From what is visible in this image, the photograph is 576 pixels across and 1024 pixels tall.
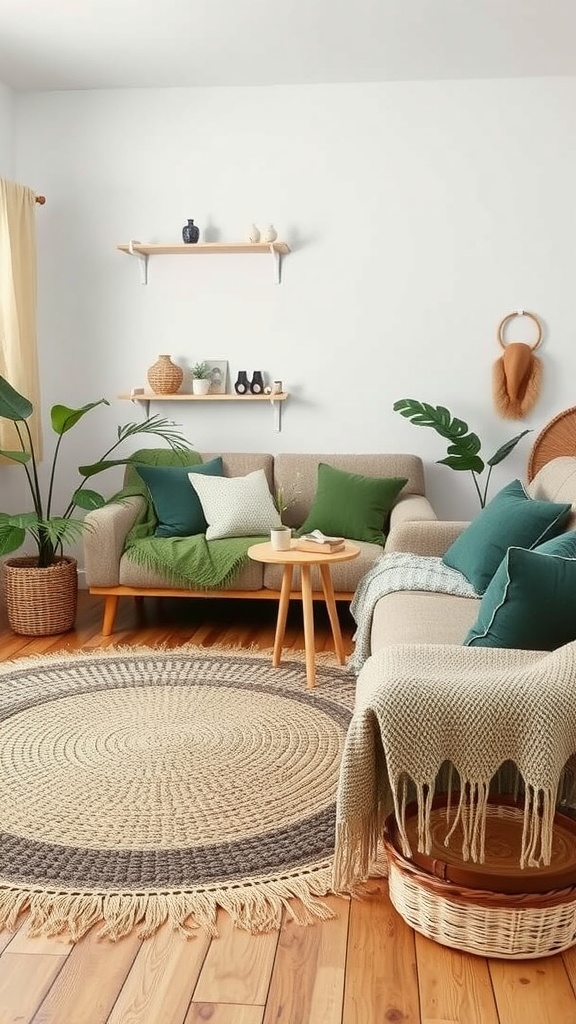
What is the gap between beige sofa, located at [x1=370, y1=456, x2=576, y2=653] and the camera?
113 inches

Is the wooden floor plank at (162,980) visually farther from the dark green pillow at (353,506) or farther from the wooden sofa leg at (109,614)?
the dark green pillow at (353,506)

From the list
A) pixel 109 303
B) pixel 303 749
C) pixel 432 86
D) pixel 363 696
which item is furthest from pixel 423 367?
pixel 363 696

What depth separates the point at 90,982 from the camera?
1.89m

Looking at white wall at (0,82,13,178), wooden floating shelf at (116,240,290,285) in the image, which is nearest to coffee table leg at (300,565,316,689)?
wooden floating shelf at (116,240,290,285)

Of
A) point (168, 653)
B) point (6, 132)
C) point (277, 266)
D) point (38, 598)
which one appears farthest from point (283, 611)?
point (6, 132)

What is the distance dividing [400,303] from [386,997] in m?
3.71

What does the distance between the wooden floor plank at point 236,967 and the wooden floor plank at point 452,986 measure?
0.98 ft

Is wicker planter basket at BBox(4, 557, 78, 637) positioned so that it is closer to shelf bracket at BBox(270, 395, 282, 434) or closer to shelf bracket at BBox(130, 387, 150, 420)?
shelf bracket at BBox(130, 387, 150, 420)

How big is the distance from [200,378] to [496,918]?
11.7 feet

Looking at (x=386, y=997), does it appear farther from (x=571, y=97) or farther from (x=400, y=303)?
(x=571, y=97)

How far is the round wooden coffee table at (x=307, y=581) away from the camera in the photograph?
3625 millimetres

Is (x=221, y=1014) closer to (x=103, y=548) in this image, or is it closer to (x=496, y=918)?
(x=496, y=918)

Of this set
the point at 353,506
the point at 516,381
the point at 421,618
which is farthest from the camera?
the point at 516,381

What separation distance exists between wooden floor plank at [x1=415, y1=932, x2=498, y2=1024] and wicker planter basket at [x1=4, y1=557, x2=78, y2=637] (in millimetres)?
2730
